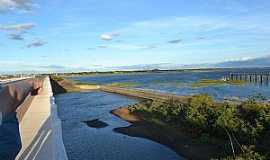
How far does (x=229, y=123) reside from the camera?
823 inches

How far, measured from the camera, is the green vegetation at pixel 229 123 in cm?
1772

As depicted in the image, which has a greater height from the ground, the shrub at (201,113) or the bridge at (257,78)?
the shrub at (201,113)

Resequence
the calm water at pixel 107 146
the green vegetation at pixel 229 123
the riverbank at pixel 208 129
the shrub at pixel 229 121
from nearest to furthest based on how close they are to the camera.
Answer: the green vegetation at pixel 229 123
the riverbank at pixel 208 129
the calm water at pixel 107 146
the shrub at pixel 229 121

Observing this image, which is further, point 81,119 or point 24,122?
point 81,119

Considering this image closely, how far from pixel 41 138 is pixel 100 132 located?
1875 centimetres

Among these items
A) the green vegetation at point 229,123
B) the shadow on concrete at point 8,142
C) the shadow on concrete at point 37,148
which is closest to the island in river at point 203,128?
the green vegetation at point 229,123

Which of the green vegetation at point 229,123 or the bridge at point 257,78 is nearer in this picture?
the green vegetation at point 229,123

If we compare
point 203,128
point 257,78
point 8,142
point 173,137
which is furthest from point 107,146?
point 257,78

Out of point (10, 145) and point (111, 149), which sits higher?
point (10, 145)

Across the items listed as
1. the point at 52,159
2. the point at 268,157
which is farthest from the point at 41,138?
the point at 268,157

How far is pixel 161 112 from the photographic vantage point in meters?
29.9

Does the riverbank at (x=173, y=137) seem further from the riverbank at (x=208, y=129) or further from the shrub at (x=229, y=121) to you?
the shrub at (x=229, y=121)

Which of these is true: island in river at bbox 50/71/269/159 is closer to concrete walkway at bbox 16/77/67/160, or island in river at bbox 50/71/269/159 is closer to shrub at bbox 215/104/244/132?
shrub at bbox 215/104/244/132

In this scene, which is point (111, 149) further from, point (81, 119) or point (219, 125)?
point (81, 119)
